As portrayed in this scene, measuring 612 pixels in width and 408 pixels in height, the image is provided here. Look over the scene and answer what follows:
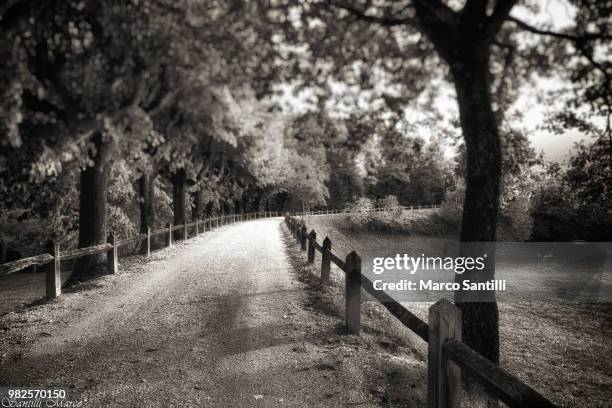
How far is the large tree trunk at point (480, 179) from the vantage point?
19.8 ft

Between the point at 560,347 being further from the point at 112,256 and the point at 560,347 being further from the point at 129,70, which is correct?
the point at 112,256

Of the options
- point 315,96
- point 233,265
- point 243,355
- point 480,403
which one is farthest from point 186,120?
point 233,265

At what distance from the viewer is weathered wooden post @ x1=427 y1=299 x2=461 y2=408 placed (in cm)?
338

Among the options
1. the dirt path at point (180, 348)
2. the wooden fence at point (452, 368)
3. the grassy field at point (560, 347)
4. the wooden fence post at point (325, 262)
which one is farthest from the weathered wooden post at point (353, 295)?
the wooden fence post at point (325, 262)

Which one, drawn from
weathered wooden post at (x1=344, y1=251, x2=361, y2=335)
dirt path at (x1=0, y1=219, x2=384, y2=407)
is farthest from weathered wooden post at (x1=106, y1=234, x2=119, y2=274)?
weathered wooden post at (x1=344, y1=251, x2=361, y2=335)

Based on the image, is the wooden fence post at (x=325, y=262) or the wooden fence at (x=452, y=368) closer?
the wooden fence at (x=452, y=368)

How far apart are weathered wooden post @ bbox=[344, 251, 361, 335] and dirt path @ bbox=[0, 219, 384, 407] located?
406 millimetres

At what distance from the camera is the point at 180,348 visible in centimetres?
584

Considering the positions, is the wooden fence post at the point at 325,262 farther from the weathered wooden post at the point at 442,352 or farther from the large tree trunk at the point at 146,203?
the large tree trunk at the point at 146,203

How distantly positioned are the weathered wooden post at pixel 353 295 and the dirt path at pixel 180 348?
0.41 meters

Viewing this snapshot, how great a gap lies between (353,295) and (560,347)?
29.6ft

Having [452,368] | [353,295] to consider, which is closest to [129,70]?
[452,368]

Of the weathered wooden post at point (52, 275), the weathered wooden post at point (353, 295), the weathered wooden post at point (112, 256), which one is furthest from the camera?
the weathered wooden post at point (112, 256)

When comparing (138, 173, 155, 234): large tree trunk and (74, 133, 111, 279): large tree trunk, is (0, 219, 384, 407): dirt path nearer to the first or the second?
(74, 133, 111, 279): large tree trunk
